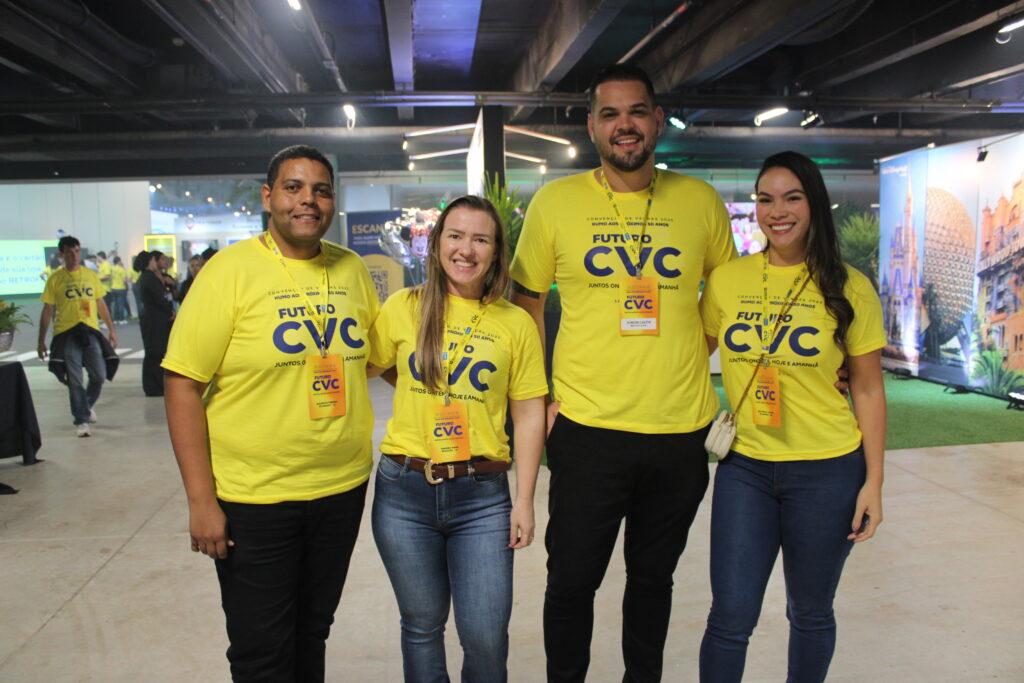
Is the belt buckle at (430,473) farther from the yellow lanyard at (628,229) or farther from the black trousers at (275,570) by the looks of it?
the yellow lanyard at (628,229)

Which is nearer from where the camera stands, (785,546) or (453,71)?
(785,546)

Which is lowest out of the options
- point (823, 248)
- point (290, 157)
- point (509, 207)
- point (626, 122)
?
point (823, 248)

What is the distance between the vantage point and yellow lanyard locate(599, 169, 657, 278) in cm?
182

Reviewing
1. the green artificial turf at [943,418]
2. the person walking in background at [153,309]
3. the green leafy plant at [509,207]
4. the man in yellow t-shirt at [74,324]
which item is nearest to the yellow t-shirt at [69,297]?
the man in yellow t-shirt at [74,324]

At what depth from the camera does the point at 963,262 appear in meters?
8.05

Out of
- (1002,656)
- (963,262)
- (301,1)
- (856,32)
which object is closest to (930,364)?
(963,262)

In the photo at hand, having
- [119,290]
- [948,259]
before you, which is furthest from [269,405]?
[119,290]

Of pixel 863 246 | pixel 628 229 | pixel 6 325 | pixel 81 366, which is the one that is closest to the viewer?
pixel 628 229

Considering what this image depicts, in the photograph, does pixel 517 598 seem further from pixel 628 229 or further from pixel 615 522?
pixel 628 229

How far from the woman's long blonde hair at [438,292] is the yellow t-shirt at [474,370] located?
0.02 metres

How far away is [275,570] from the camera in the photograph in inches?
64.8

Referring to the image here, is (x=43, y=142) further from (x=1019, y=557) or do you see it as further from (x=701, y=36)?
(x=1019, y=557)

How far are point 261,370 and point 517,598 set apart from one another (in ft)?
5.74

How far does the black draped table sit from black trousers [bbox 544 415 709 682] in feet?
15.2
